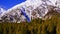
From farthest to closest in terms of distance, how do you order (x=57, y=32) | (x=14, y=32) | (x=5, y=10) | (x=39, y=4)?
(x=39, y=4) → (x=5, y=10) → (x=14, y=32) → (x=57, y=32)

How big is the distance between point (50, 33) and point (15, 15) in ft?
19.5

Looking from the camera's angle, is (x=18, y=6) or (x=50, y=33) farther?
(x=18, y=6)

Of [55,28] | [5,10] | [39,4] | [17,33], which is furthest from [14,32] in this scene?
[39,4]

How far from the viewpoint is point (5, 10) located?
27.9 ft

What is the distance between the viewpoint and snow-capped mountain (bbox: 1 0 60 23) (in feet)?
28.4

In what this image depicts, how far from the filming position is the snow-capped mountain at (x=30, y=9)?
8664 millimetres

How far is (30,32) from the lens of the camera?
3064 millimetres

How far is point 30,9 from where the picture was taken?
983 centimetres

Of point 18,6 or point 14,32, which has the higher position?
point 18,6

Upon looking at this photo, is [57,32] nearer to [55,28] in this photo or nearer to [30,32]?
[55,28]

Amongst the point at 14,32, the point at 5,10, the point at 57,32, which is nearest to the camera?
the point at 57,32

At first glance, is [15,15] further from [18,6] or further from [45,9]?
[45,9]

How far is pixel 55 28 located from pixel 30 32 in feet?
1.25

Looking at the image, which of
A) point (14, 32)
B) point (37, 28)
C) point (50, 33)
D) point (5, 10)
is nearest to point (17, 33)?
point (14, 32)
